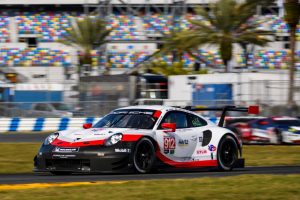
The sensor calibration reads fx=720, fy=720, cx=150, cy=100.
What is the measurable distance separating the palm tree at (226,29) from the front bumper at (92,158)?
27.9 metres

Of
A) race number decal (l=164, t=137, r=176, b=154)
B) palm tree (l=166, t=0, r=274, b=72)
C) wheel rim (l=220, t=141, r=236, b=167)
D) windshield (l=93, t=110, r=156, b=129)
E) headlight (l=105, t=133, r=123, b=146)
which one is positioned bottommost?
wheel rim (l=220, t=141, r=236, b=167)

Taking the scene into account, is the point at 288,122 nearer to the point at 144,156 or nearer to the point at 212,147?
the point at 212,147

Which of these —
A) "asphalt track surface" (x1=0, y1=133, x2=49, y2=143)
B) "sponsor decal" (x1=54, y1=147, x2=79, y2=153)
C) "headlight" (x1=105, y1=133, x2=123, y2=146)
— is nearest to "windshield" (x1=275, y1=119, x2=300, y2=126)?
"asphalt track surface" (x1=0, y1=133, x2=49, y2=143)

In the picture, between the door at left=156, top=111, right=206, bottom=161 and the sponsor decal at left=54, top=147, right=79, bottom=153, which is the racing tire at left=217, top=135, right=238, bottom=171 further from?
the sponsor decal at left=54, top=147, right=79, bottom=153

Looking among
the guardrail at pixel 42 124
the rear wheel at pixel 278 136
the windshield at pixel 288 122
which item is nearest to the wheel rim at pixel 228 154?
the rear wheel at pixel 278 136

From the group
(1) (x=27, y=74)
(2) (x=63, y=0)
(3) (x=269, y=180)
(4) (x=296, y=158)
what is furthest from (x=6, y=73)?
(3) (x=269, y=180)

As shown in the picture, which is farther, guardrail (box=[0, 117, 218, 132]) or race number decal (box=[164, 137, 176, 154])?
guardrail (box=[0, 117, 218, 132])

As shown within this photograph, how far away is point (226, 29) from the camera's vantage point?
3891 centimetres

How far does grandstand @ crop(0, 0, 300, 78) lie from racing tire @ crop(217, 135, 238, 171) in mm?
30760

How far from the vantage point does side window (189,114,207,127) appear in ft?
42.2

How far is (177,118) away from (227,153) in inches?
47.6

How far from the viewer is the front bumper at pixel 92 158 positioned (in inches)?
432

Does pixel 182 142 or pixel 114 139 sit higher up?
pixel 114 139

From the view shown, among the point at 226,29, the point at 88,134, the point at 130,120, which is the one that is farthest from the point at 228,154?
the point at 226,29
